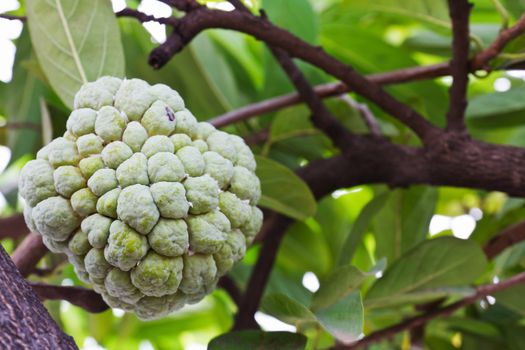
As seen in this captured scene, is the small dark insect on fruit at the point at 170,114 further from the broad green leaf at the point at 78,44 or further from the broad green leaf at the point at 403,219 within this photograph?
the broad green leaf at the point at 403,219

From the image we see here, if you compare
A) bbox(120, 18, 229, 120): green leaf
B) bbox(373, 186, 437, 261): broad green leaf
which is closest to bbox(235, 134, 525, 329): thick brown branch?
bbox(373, 186, 437, 261): broad green leaf

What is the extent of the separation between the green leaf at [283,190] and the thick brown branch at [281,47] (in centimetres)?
18

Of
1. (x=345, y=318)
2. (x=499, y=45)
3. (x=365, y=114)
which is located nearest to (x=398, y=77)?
(x=365, y=114)

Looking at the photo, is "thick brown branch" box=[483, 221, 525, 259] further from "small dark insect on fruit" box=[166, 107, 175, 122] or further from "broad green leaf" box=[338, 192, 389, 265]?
"small dark insect on fruit" box=[166, 107, 175, 122]

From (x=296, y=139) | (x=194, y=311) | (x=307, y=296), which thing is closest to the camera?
(x=296, y=139)

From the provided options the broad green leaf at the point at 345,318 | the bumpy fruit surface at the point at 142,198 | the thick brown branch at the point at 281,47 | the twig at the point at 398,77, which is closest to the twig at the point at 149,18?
the thick brown branch at the point at 281,47

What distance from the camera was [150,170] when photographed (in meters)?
0.92

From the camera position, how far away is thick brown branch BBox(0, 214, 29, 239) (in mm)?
1519

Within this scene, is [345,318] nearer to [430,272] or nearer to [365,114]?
[430,272]

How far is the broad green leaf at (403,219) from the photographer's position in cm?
161

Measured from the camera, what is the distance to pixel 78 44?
121 centimetres

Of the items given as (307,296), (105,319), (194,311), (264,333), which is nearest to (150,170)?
(264,333)

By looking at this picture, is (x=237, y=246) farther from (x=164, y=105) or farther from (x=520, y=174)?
(x=520, y=174)

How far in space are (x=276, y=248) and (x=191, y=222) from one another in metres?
0.57
